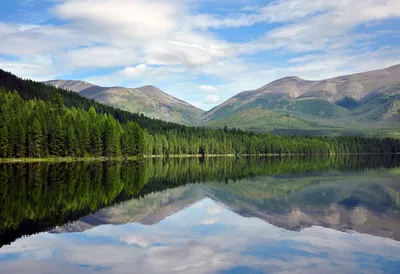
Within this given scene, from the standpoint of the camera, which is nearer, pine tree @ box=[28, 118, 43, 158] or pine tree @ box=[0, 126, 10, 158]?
pine tree @ box=[0, 126, 10, 158]

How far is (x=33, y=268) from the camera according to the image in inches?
787

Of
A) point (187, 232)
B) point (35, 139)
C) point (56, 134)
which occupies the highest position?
point (56, 134)

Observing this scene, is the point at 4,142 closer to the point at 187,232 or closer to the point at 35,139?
the point at 35,139

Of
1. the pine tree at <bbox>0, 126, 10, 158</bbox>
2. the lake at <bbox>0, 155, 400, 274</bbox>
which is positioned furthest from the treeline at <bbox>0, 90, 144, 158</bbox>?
the lake at <bbox>0, 155, 400, 274</bbox>

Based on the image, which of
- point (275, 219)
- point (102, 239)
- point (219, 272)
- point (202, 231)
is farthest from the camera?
point (275, 219)

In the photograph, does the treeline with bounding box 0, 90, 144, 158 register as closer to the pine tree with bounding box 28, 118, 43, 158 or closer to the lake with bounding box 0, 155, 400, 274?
the pine tree with bounding box 28, 118, 43, 158

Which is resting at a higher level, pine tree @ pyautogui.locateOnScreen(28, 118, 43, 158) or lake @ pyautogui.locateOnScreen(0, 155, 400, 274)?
pine tree @ pyautogui.locateOnScreen(28, 118, 43, 158)

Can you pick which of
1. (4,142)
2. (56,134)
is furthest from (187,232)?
(56,134)

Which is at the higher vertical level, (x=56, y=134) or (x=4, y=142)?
(x=56, y=134)

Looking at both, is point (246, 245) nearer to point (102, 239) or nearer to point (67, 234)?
point (102, 239)

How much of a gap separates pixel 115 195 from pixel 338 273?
104 ft

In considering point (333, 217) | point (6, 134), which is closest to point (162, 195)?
point (333, 217)

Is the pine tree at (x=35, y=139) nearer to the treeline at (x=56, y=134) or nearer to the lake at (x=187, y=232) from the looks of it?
the treeline at (x=56, y=134)

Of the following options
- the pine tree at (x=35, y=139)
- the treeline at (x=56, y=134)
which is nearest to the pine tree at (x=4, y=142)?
the treeline at (x=56, y=134)
